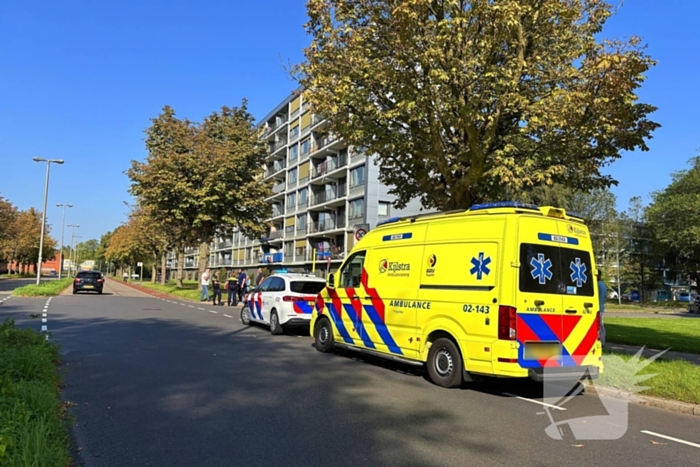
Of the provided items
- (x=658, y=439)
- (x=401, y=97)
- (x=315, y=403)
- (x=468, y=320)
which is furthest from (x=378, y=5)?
(x=658, y=439)

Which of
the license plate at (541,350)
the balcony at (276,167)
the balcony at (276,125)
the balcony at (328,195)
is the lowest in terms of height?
the license plate at (541,350)

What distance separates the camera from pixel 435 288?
867 centimetres

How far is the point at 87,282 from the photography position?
1334 inches

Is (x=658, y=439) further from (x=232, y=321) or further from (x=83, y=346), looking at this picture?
(x=232, y=321)

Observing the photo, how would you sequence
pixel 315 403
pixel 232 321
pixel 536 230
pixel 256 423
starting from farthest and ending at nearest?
pixel 232 321 < pixel 536 230 < pixel 315 403 < pixel 256 423

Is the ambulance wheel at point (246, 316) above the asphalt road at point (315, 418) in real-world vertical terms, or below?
above

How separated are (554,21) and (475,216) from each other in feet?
22.9

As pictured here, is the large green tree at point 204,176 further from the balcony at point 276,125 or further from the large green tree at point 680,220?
the large green tree at point 680,220

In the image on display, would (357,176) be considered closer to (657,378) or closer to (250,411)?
(657,378)

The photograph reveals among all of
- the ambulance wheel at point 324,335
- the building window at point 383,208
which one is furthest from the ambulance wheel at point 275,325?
the building window at point 383,208

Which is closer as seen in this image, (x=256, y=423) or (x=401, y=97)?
(x=256, y=423)

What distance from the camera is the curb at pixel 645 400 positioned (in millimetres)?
7344

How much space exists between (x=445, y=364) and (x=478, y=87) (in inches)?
266

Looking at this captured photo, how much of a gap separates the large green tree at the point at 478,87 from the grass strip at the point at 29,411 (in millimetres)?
8164
